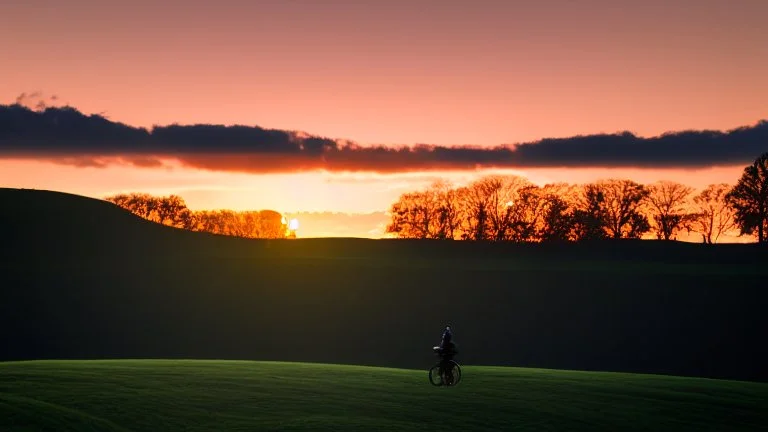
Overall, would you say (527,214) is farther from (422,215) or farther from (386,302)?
(386,302)

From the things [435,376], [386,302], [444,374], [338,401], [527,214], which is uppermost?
[527,214]

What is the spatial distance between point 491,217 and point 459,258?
18.3m

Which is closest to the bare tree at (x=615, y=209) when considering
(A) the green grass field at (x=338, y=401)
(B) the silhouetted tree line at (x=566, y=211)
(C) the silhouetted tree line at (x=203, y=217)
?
(B) the silhouetted tree line at (x=566, y=211)

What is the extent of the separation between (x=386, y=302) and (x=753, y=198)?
209 feet

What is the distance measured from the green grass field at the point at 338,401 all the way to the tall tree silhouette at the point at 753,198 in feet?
289

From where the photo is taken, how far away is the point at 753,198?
11994 cm

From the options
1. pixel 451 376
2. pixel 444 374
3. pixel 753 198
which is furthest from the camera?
pixel 753 198

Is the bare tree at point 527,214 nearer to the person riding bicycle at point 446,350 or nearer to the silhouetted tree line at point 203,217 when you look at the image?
the silhouetted tree line at point 203,217

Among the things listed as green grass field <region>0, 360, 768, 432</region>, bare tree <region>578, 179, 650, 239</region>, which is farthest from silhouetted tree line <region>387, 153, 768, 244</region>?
green grass field <region>0, 360, 768, 432</region>

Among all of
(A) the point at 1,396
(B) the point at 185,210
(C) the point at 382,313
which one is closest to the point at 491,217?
(C) the point at 382,313

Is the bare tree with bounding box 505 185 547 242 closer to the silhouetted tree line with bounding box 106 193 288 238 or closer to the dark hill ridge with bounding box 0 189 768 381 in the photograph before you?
the dark hill ridge with bounding box 0 189 768 381

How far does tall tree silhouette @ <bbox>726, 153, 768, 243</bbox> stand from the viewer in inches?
4697

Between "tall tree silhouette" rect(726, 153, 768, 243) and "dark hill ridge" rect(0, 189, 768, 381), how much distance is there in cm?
517

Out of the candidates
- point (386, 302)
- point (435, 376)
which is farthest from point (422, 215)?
point (435, 376)
